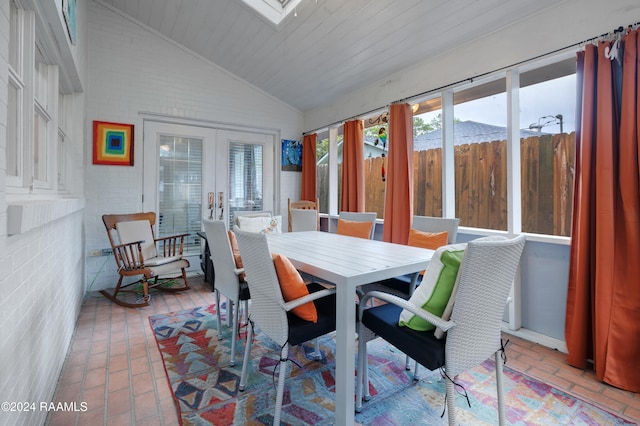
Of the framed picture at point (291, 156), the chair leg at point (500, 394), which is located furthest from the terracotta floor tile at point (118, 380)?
the framed picture at point (291, 156)

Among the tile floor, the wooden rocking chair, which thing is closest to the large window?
the tile floor

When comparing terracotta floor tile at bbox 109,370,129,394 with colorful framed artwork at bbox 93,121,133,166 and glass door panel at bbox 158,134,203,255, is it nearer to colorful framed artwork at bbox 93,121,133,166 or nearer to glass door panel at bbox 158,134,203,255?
glass door panel at bbox 158,134,203,255

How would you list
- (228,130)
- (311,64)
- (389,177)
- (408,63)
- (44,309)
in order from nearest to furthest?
(44,309) → (408,63) → (389,177) → (311,64) → (228,130)

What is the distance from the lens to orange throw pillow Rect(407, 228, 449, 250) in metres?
2.36

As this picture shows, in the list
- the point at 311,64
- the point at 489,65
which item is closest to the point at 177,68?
the point at 311,64

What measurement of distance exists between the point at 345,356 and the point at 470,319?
1.82 feet

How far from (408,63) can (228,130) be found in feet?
8.99

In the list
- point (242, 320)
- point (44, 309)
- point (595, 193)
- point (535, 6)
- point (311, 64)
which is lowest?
point (242, 320)

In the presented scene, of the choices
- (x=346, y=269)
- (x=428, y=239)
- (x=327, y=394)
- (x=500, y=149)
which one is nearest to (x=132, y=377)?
(x=327, y=394)

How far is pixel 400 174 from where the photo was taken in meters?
3.38

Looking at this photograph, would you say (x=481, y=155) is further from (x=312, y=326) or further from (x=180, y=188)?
(x=180, y=188)

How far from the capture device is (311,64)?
384 centimetres

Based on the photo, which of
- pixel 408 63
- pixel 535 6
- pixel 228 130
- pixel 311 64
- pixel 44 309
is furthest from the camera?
pixel 228 130

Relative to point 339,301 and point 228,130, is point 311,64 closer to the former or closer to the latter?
point 228,130
